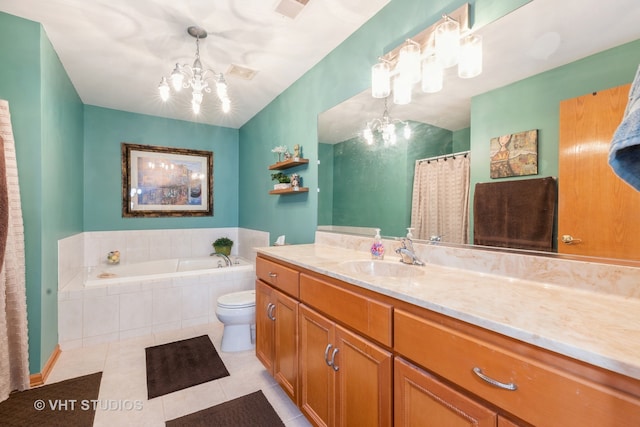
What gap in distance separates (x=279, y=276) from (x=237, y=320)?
867 millimetres

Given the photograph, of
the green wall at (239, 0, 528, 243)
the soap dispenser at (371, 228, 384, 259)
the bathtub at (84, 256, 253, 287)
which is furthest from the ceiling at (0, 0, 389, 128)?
the bathtub at (84, 256, 253, 287)

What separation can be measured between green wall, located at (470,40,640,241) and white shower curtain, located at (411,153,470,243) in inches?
3.1

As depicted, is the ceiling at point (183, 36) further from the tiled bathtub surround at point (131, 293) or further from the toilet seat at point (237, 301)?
the toilet seat at point (237, 301)

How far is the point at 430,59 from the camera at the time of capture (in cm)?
151

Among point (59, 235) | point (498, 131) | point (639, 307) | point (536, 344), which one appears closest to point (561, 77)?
point (498, 131)

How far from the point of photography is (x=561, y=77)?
1071mm

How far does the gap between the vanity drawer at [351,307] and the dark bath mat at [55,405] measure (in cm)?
144

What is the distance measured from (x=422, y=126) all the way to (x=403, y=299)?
3.52ft

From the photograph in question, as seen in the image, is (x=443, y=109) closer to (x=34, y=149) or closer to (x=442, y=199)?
(x=442, y=199)

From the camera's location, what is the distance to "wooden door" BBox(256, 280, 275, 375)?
184 cm

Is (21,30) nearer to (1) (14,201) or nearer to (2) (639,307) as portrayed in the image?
(1) (14,201)

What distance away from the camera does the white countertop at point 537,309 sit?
1.91ft

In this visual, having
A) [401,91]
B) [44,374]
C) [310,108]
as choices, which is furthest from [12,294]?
[401,91]

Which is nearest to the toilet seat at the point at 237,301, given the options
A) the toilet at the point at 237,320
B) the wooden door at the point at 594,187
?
the toilet at the point at 237,320
